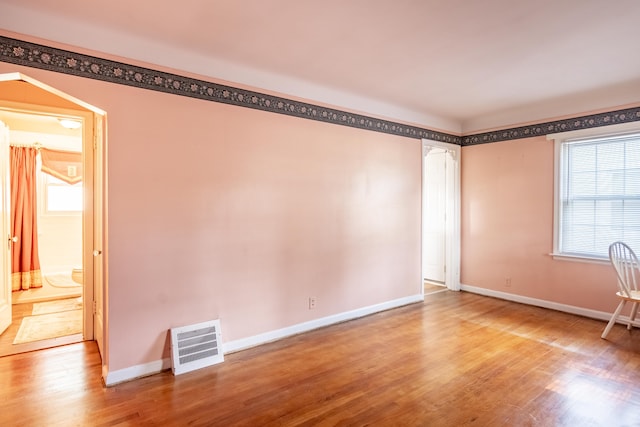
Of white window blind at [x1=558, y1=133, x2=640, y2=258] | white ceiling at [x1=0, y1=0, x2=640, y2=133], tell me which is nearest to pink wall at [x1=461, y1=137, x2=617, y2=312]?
white window blind at [x1=558, y1=133, x2=640, y2=258]

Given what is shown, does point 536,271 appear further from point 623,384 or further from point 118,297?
point 118,297

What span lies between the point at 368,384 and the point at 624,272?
3078 mm

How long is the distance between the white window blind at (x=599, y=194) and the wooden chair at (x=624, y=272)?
24 centimetres

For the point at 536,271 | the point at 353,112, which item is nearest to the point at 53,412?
the point at 353,112

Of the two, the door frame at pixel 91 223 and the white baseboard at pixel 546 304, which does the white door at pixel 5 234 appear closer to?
the door frame at pixel 91 223

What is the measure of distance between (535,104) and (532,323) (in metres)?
2.69

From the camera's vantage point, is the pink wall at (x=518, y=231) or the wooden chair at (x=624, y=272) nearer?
the wooden chair at (x=624, y=272)

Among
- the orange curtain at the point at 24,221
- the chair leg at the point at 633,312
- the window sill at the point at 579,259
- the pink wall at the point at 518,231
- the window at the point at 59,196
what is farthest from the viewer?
the window at the point at 59,196

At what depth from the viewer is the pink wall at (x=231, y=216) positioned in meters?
2.59

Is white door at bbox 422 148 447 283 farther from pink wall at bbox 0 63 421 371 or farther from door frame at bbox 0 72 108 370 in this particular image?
door frame at bbox 0 72 108 370

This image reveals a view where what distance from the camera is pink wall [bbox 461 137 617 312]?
164 inches

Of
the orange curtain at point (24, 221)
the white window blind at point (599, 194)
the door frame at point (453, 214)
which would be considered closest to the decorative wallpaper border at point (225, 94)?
the white window blind at point (599, 194)

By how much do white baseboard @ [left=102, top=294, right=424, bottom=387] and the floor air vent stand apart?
124 millimetres

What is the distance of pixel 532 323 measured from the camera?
153 inches
